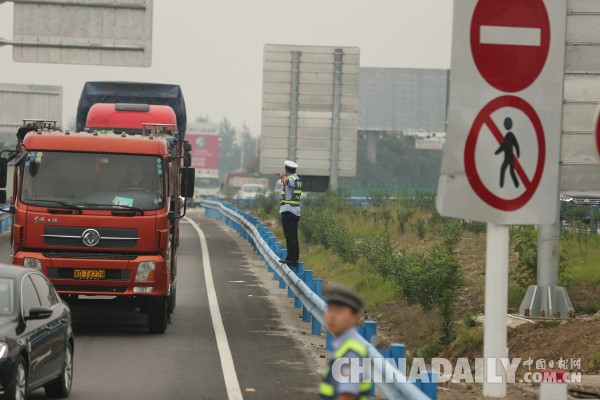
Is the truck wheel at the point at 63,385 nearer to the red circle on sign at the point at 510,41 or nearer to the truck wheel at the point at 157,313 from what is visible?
the truck wheel at the point at 157,313

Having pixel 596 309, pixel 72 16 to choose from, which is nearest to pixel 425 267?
pixel 596 309

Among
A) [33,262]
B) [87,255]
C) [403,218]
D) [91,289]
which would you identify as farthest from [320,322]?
[403,218]

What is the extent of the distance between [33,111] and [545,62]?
77.1m

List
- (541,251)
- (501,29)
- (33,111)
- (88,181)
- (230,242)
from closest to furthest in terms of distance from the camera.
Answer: (501,29), (541,251), (88,181), (230,242), (33,111)

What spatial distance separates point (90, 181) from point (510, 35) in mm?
12097

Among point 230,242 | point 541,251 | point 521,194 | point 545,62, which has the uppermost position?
point 545,62

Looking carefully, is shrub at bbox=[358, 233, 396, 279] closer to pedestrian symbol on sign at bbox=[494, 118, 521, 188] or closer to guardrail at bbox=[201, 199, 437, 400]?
guardrail at bbox=[201, 199, 437, 400]

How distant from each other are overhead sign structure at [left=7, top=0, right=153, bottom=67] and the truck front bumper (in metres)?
20.9

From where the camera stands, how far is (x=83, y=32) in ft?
125

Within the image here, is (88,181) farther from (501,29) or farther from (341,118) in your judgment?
(341,118)

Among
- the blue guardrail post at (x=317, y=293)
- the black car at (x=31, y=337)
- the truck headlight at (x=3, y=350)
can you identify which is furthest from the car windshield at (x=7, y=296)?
the blue guardrail post at (x=317, y=293)

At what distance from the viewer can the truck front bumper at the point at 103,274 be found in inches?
705

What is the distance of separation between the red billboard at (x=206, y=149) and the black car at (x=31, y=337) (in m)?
176

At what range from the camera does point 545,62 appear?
6789mm
